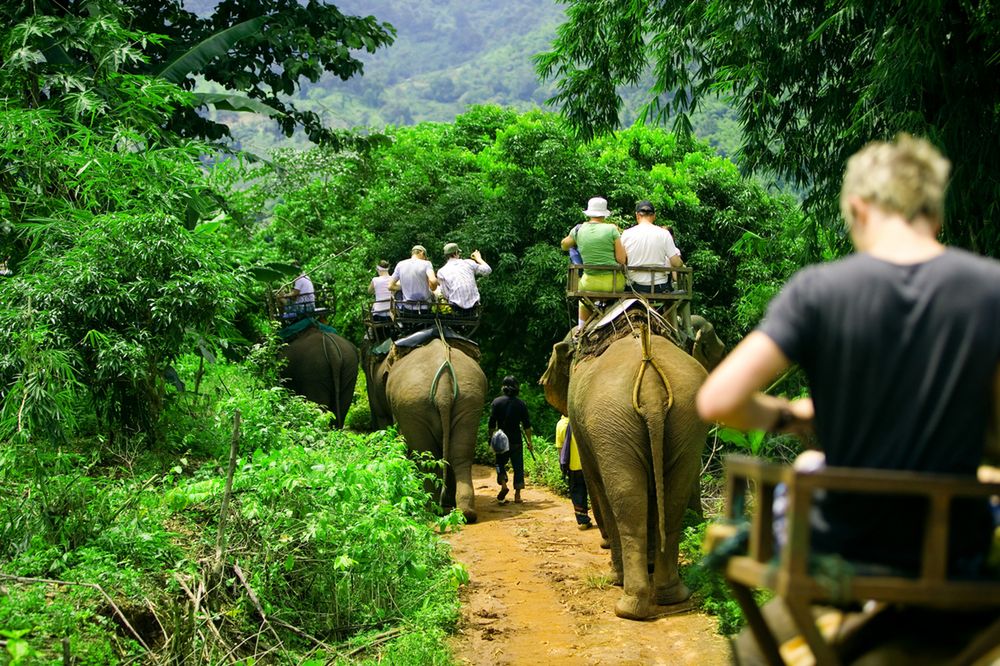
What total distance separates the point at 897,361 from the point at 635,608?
247 inches

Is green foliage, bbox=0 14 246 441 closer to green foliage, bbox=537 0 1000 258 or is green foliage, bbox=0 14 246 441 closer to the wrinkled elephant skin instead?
the wrinkled elephant skin

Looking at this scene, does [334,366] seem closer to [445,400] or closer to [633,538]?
[445,400]

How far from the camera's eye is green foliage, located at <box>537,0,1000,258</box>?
8.20 meters

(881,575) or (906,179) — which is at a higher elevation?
(906,179)

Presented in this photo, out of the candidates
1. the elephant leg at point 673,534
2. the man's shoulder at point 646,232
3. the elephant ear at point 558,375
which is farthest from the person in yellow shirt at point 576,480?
the elephant leg at point 673,534

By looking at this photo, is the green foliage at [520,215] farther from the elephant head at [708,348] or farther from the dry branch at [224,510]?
the dry branch at [224,510]

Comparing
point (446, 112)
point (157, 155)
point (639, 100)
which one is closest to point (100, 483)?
point (157, 155)

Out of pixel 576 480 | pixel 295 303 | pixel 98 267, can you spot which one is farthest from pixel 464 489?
pixel 295 303

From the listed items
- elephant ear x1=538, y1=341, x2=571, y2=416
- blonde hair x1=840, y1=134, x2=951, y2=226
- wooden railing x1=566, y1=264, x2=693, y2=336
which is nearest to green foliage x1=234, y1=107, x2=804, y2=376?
elephant ear x1=538, y1=341, x2=571, y2=416

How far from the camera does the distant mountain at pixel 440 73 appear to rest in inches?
4021

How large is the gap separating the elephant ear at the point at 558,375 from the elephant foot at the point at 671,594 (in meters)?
3.00

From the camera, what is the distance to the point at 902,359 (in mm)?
2791

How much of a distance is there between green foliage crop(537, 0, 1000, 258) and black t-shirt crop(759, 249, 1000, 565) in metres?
5.56

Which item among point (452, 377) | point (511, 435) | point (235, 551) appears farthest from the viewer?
point (511, 435)
